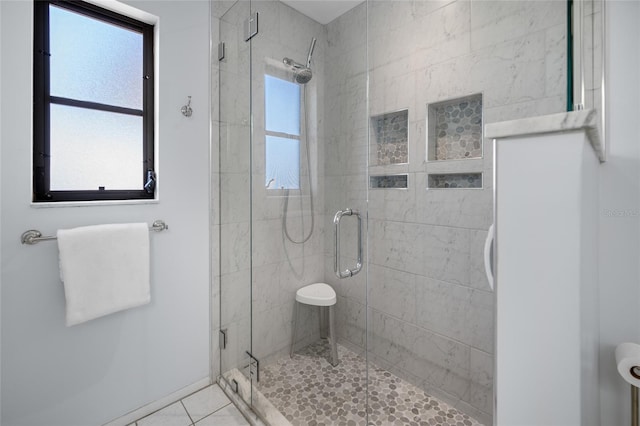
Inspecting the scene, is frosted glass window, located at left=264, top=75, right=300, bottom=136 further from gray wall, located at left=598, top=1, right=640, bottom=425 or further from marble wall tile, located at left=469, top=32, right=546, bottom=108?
gray wall, located at left=598, top=1, right=640, bottom=425

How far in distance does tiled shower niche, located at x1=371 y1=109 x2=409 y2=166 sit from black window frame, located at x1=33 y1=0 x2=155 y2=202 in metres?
1.29

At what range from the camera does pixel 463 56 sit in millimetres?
1427

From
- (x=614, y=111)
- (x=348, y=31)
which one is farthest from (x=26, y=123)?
(x=614, y=111)

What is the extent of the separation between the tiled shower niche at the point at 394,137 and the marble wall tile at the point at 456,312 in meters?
0.70

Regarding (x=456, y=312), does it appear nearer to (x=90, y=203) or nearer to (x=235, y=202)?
(x=235, y=202)

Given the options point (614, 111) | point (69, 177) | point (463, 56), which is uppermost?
point (463, 56)

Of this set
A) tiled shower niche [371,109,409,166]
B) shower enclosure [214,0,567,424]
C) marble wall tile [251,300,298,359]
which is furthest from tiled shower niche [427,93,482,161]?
marble wall tile [251,300,298,359]

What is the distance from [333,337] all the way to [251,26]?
175 cm

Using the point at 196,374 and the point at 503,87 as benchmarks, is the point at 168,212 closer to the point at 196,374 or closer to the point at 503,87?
the point at 196,374

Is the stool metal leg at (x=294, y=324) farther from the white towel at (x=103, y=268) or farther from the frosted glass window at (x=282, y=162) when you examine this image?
the white towel at (x=103, y=268)

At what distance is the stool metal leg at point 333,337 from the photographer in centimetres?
145

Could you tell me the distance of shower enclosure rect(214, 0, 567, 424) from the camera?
4.60 feet

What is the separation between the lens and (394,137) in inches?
63.7

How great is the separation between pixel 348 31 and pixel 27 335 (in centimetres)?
207
